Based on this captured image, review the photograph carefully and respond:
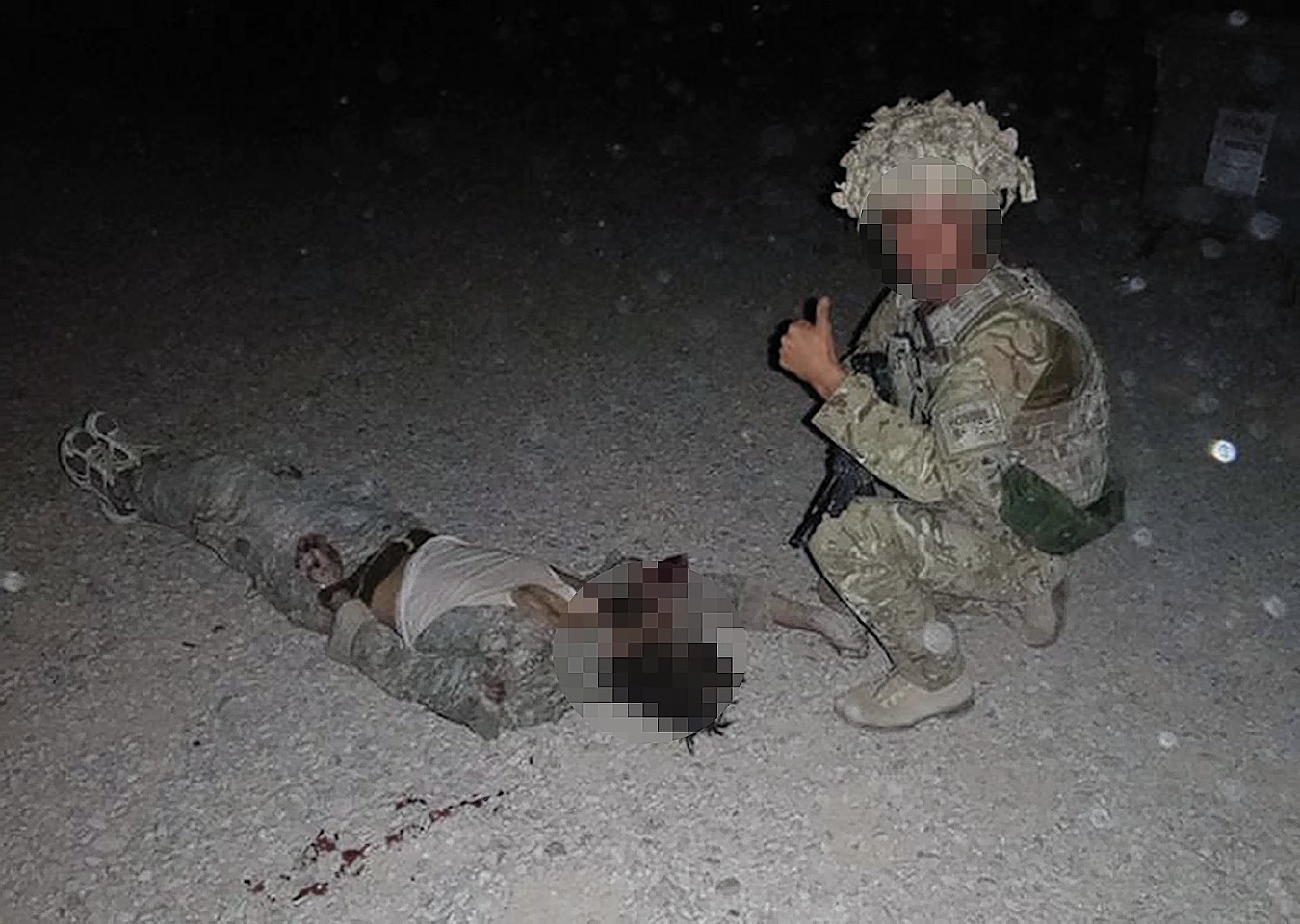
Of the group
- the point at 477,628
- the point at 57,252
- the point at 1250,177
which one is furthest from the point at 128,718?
the point at 1250,177

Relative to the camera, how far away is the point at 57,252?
23.1 feet

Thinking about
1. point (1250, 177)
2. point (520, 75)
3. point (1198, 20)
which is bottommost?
point (520, 75)

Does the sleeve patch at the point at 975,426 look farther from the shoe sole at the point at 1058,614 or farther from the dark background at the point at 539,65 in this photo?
the dark background at the point at 539,65

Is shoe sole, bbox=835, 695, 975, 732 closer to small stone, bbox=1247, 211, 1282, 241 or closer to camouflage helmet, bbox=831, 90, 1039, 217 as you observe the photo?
camouflage helmet, bbox=831, 90, 1039, 217

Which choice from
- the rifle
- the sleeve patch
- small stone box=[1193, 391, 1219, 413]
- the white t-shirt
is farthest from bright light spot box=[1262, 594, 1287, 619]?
the white t-shirt

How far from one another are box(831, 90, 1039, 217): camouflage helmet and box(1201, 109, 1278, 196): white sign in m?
3.59

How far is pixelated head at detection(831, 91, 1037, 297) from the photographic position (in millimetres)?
2816

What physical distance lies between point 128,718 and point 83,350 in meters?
2.75

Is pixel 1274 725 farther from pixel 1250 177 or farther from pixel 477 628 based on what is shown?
pixel 1250 177

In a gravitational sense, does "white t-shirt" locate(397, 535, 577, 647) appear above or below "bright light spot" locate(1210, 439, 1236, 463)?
above

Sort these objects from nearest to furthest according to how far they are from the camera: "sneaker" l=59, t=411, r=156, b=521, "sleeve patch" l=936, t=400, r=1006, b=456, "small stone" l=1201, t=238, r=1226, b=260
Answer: "sleeve patch" l=936, t=400, r=1006, b=456 < "sneaker" l=59, t=411, r=156, b=521 < "small stone" l=1201, t=238, r=1226, b=260

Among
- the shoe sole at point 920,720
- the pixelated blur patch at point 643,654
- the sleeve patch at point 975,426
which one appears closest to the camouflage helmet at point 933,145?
the sleeve patch at point 975,426

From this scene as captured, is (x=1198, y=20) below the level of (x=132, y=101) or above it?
above

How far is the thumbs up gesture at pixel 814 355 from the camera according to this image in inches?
119
